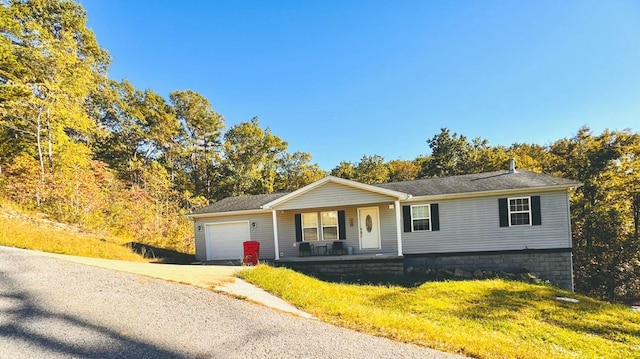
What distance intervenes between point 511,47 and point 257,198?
1309cm

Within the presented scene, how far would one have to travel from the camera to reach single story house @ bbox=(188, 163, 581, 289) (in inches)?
452

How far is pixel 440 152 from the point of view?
2697cm

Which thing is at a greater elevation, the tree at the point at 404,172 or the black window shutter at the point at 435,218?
the tree at the point at 404,172

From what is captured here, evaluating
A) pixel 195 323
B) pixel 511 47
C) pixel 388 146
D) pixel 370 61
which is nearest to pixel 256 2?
pixel 370 61

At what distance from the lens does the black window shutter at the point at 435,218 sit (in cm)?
1244

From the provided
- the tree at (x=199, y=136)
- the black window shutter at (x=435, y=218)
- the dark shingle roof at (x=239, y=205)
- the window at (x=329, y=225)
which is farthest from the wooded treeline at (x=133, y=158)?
the black window shutter at (x=435, y=218)

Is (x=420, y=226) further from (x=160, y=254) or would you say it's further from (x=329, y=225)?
(x=160, y=254)

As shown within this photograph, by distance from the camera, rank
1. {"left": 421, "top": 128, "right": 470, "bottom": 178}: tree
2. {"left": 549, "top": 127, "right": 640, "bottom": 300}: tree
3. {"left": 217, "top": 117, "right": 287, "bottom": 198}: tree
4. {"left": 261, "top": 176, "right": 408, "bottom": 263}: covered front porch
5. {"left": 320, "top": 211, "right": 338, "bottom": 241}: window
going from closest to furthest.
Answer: {"left": 261, "top": 176, "right": 408, "bottom": 263}: covered front porch → {"left": 320, "top": 211, "right": 338, "bottom": 241}: window → {"left": 549, "top": 127, "right": 640, "bottom": 300}: tree → {"left": 421, "top": 128, "right": 470, "bottom": 178}: tree → {"left": 217, "top": 117, "right": 287, "bottom": 198}: tree

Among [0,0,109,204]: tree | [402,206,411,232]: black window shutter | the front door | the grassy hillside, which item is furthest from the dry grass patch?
[402,206,411,232]: black window shutter

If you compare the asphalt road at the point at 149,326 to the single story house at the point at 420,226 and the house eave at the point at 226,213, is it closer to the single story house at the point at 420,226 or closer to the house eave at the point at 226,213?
the single story house at the point at 420,226

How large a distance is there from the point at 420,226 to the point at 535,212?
13.7ft

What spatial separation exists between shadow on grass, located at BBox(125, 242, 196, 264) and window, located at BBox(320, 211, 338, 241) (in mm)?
6482

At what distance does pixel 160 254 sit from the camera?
48.1ft

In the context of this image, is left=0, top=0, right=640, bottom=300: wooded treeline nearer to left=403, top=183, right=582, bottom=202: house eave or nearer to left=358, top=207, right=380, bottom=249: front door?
left=403, top=183, right=582, bottom=202: house eave
